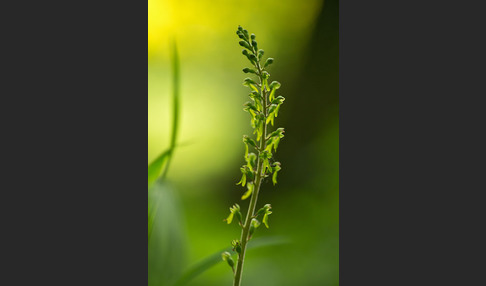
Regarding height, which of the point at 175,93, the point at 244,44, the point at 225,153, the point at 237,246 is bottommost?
the point at 237,246

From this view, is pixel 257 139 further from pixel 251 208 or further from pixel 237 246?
pixel 237 246

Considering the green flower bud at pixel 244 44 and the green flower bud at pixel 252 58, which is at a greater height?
the green flower bud at pixel 244 44

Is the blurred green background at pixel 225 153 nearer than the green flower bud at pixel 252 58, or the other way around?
the green flower bud at pixel 252 58

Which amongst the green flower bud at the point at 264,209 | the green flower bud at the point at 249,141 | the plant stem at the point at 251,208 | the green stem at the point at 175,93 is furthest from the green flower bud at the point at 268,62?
the green flower bud at the point at 264,209

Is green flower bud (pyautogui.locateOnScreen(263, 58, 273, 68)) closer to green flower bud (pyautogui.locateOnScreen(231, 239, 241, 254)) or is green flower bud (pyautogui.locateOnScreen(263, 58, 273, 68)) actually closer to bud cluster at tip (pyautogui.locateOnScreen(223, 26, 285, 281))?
bud cluster at tip (pyautogui.locateOnScreen(223, 26, 285, 281))

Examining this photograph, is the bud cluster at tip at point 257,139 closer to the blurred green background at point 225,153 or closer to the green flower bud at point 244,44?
the green flower bud at point 244,44

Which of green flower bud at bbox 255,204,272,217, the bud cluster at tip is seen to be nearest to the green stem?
the bud cluster at tip

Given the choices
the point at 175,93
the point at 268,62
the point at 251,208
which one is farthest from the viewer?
the point at 175,93

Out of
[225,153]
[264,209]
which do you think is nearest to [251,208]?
[264,209]

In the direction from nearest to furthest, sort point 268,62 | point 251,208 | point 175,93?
1. point 251,208
2. point 268,62
3. point 175,93
